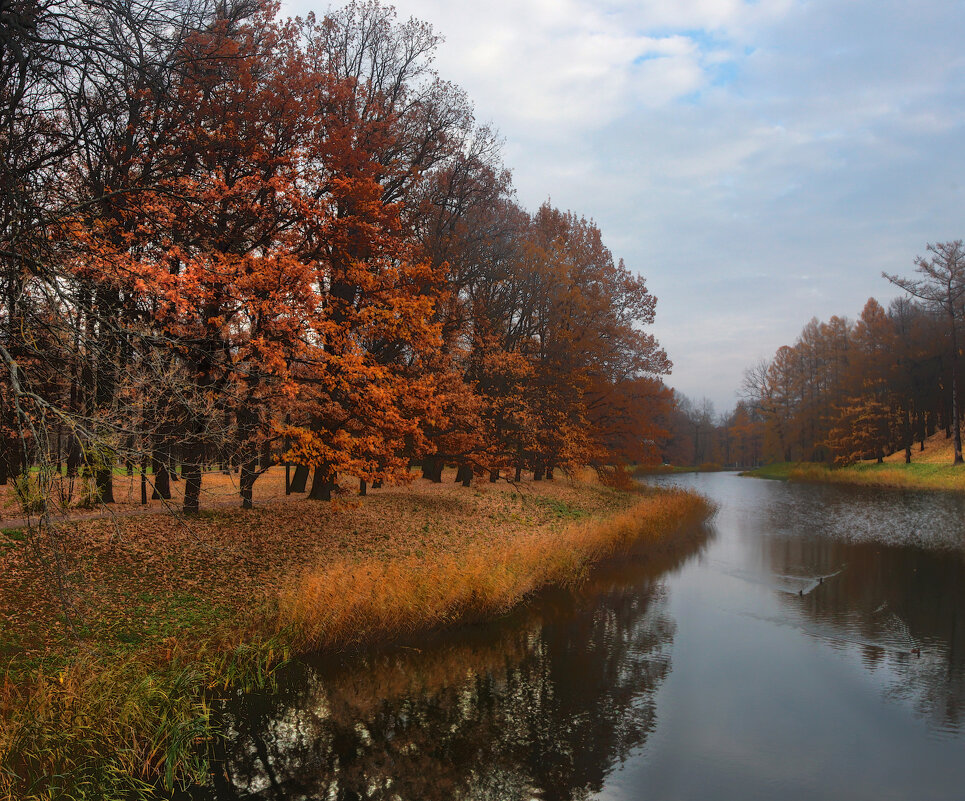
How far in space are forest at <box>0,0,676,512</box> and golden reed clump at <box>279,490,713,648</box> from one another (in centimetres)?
277

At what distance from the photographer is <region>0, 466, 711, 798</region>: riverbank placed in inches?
282

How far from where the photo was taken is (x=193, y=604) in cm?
1161

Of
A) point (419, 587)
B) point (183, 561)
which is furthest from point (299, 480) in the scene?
point (419, 587)

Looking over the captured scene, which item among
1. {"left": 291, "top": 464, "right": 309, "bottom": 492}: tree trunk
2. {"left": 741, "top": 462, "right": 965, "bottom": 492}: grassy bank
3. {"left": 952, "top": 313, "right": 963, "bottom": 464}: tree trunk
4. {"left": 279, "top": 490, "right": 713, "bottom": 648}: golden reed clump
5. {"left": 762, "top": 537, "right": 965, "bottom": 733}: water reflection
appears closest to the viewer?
{"left": 762, "top": 537, "right": 965, "bottom": 733}: water reflection

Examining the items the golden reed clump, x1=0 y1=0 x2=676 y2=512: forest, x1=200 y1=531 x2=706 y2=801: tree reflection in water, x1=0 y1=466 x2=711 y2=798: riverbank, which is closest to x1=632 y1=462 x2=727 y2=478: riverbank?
x1=0 y1=0 x2=676 y2=512: forest

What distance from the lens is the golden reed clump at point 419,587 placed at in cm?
→ 1123

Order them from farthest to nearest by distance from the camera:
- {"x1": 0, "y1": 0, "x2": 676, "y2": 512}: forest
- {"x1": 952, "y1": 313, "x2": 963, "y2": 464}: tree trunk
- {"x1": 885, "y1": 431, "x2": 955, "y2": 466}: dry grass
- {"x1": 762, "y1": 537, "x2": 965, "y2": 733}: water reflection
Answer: {"x1": 885, "y1": 431, "x2": 955, "y2": 466}: dry grass, {"x1": 952, "y1": 313, "x2": 963, "y2": 464}: tree trunk, {"x1": 762, "y1": 537, "x2": 965, "y2": 733}: water reflection, {"x1": 0, "y1": 0, "x2": 676, "y2": 512}: forest

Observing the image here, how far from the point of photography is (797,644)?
42.2 feet

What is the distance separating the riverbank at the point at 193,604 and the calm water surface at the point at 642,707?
69 centimetres

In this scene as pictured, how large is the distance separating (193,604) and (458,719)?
5692 mm

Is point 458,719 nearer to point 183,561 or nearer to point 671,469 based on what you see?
point 183,561

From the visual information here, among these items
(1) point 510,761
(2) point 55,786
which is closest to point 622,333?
(1) point 510,761

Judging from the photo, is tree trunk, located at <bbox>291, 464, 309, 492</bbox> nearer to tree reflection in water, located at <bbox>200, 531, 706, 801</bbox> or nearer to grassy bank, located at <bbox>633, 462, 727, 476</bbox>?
tree reflection in water, located at <bbox>200, 531, 706, 801</bbox>

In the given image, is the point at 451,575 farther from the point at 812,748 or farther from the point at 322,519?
the point at 812,748
